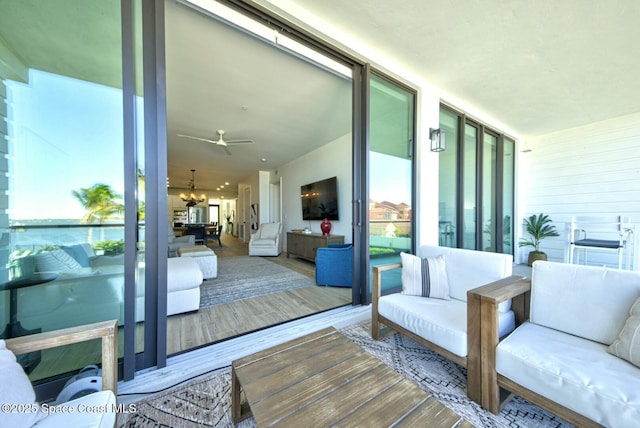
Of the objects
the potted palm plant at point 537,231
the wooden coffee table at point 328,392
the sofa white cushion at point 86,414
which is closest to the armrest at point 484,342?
the wooden coffee table at point 328,392

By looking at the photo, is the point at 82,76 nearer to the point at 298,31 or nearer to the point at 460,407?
the point at 298,31

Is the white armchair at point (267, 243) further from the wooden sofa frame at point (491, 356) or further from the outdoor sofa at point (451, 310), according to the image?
the wooden sofa frame at point (491, 356)

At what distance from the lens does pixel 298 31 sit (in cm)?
210

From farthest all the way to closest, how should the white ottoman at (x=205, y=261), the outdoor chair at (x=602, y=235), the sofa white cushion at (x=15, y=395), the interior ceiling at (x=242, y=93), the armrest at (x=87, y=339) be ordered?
the white ottoman at (x=205, y=261) → the outdoor chair at (x=602, y=235) → the interior ceiling at (x=242, y=93) → the armrest at (x=87, y=339) → the sofa white cushion at (x=15, y=395)

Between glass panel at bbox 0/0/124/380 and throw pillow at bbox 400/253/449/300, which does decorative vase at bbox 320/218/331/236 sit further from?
glass panel at bbox 0/0/124/380

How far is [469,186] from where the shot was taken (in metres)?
3.95

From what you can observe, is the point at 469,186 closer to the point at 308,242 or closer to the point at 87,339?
the point at 308,242

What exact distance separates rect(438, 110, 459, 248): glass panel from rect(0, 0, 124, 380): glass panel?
12.4ft

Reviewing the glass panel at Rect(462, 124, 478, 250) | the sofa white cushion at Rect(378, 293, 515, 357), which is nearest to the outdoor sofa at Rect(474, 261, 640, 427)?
the sofa white cushion at Rect(378, 293, 515, 357)

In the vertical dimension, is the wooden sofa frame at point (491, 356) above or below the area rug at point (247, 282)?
above

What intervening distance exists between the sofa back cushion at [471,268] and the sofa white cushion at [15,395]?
7.72 feet

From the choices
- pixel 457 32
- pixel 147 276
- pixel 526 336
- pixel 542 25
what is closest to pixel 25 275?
pixel 147 276

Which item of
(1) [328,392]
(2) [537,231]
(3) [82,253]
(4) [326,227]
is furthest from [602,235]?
(3) [82,253]

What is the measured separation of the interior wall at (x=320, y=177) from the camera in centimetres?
466
